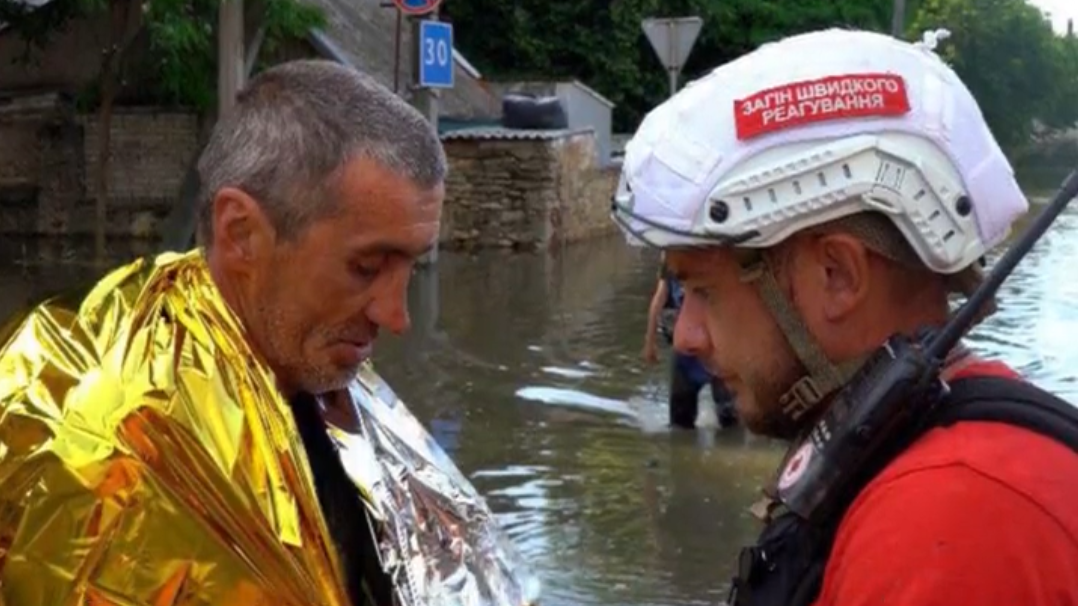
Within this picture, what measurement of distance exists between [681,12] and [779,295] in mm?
30863

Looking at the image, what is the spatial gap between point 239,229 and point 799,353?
90 centimetres

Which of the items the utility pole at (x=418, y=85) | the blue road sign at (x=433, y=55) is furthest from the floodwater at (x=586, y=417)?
the blue road sign at (x=433, y=55)

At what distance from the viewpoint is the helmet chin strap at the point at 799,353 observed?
6.25 feet

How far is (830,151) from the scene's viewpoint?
73.2 inches

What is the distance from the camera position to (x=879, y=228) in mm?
1877

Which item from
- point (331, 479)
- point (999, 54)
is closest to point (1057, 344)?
point (331, 479)

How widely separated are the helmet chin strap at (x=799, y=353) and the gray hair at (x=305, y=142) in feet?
2.37

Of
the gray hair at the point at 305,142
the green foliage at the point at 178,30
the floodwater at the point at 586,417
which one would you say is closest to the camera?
the gray hair at the point at 305,142

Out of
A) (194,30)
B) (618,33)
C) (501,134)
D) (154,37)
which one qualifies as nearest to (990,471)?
(194,30)

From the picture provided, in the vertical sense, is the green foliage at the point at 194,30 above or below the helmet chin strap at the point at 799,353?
below

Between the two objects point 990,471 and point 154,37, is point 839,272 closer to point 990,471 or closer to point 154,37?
point 990,471

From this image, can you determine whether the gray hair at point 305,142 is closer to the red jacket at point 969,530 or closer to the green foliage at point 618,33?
the red jacket at point 969,530

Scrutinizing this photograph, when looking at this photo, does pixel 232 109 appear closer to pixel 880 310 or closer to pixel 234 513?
pixel 234 513

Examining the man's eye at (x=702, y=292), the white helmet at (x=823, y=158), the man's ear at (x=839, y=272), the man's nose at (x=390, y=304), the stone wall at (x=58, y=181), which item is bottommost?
the stone wall at (x=58, y=181)
